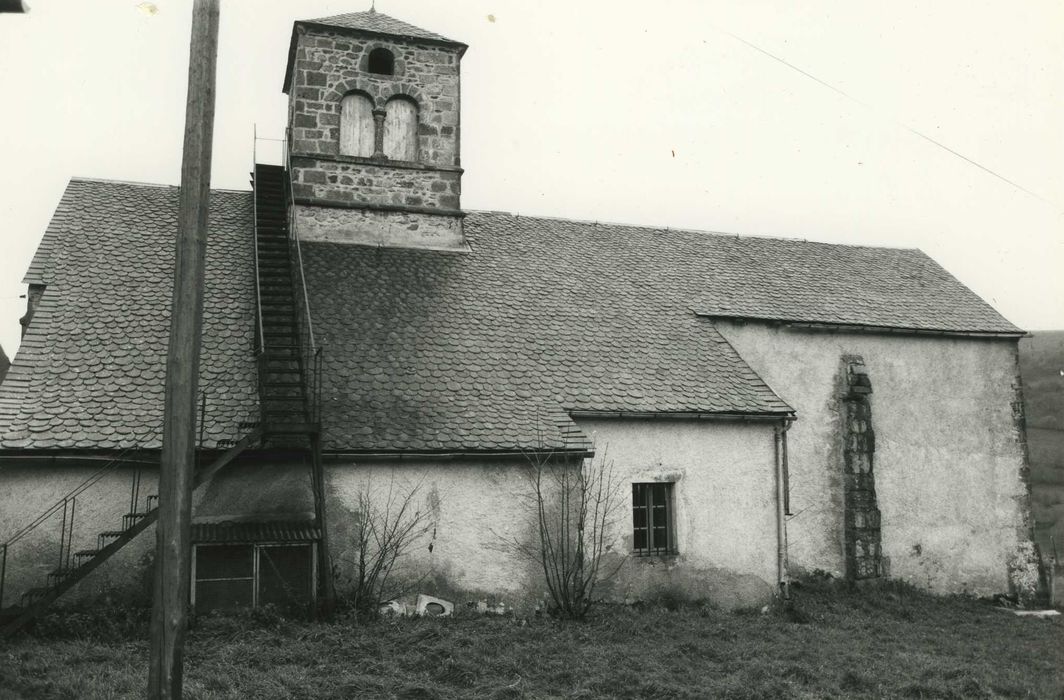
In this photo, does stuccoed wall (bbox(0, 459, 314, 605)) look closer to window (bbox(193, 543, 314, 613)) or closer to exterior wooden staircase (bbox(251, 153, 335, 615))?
window (bbox(193, 543, 314, 613))

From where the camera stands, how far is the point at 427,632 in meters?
11.4

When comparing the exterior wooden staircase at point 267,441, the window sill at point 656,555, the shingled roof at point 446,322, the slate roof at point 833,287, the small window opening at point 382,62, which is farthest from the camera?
the small window opening at point 382,62

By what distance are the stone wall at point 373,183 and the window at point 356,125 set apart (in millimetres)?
443

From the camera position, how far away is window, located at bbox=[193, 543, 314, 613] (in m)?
12.4

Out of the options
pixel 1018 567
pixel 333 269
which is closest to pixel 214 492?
pixel 333 269

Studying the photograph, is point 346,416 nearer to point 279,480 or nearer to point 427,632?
point 279,480

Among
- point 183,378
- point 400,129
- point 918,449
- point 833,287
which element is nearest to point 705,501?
point 918,449

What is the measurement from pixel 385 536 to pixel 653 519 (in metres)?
4.60

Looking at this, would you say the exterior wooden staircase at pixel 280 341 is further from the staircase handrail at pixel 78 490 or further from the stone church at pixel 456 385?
the staircase handrail at pixel 78 490

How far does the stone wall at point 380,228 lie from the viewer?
58.7ft

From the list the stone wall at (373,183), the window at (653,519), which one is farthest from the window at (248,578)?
the stone wall at (373,183)

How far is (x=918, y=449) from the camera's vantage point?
18828 millimetres

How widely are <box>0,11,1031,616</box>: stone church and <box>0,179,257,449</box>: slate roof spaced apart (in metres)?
0.05

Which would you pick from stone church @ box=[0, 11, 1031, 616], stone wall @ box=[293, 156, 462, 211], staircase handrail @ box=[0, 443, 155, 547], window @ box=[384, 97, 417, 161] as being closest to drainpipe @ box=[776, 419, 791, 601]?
stone church @ box=[0, 11, 1031, 616]
